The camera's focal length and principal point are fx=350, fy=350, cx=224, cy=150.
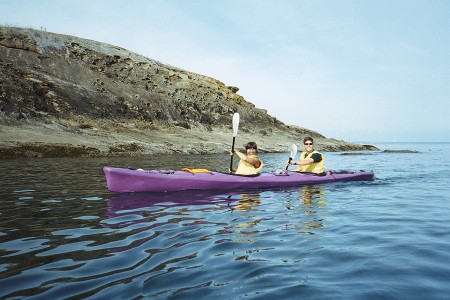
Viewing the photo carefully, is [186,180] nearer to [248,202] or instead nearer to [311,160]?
[248,202]

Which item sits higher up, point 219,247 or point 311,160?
point 311,160

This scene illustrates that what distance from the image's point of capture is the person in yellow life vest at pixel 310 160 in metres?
11.6

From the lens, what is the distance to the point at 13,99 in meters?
28.2

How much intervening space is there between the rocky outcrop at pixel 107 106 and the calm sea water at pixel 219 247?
→ 16997 millimetres

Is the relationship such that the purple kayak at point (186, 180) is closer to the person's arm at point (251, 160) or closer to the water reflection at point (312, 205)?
the person's arm at point (251, 160)

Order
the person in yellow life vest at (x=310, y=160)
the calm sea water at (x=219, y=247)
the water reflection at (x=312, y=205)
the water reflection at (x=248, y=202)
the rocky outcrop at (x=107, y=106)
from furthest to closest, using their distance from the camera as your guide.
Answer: the rocky outcrop at (x=107, y=106), the person in yellow life vest at (x=310, y=160), the water reflection at (x=248, y=202), the water reflection at (x=312, y=205), the calm sea water at (x=219, y=247)

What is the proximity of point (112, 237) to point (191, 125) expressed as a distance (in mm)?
36519

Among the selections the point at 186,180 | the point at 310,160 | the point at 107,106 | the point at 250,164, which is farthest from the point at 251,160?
the point at 107,106

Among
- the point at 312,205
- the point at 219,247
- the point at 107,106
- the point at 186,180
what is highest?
the point at 107,106

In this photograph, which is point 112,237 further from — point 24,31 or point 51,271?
point 24,31

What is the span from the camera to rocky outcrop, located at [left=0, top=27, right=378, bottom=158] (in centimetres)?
2594

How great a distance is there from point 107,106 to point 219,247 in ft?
109

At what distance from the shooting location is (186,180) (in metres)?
9.89

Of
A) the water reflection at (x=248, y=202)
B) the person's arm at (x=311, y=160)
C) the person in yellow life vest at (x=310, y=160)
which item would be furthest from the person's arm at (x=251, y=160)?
the person's arm at (x=311, y=160)
